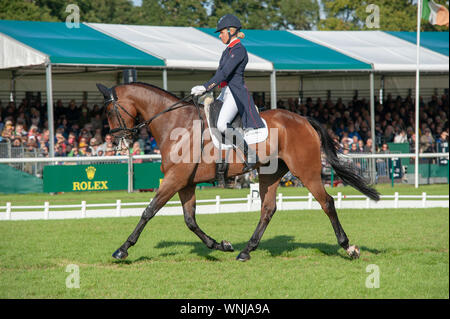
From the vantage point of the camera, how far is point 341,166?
912cm

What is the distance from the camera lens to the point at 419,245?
9.38 metres

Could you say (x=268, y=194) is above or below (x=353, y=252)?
above

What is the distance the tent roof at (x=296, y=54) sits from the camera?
884 inches

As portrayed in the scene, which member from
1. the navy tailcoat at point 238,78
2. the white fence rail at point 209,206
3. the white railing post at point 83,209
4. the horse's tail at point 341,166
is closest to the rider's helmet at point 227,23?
the navy tailcoat at point 238,78

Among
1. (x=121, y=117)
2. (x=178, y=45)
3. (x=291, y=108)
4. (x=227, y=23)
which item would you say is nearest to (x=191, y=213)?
(x=121, y=117)

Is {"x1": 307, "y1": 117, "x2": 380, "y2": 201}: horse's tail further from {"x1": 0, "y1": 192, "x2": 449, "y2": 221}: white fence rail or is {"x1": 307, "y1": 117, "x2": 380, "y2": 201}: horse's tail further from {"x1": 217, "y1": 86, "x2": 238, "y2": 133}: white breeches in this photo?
{"x1": 0, "y1": 192, "x2": 449, "y2": 221}: white fence rail

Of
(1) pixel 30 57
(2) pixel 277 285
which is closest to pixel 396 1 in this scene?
(1) pixel 30 57

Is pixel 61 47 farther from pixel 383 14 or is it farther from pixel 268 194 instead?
pixel 383 14

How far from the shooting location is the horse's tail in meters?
9.05

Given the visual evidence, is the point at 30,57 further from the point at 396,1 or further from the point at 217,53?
the point at 396,1

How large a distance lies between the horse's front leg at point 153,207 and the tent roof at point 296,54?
14267 millimetres

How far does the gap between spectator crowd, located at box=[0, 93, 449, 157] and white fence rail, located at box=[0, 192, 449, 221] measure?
1840 millimetres

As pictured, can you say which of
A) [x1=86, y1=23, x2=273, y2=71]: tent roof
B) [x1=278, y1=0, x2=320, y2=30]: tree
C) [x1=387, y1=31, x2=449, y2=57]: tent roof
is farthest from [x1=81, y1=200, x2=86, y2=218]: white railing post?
[x1=278, y1=0, x2=320, y2=30]: tree

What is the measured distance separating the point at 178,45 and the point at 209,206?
9.14 meters
